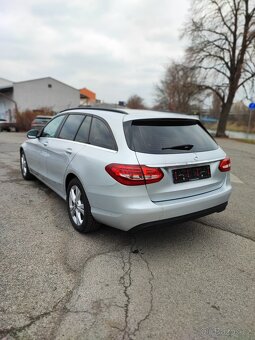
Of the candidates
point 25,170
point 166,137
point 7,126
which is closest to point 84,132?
point 166,137

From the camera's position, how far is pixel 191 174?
3.20 metres

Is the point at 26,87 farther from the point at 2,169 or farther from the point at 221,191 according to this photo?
the point at 221,191

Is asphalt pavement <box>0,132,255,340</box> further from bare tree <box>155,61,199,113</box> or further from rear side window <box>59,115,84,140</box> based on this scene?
bare tree <box>155,61,199,113</box>

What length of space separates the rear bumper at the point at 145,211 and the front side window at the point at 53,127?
208 cm

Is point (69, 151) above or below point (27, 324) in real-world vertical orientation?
above

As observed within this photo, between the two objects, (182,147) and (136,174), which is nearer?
(136,174)

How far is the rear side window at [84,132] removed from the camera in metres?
3.79

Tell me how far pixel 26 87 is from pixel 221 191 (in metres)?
35.7

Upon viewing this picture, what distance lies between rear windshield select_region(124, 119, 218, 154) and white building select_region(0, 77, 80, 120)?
105 feet

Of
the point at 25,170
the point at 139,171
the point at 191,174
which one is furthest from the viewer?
the point at 25,170

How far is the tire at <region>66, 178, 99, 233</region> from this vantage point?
11.5 feet

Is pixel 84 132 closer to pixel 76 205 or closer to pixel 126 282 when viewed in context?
pixel 76 205

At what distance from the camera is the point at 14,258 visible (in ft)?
10.1

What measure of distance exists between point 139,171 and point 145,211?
42cm
